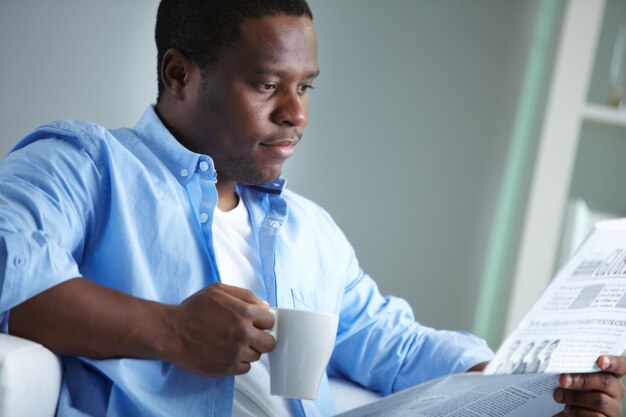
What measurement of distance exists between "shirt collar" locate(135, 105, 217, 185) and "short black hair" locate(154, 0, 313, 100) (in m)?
0.14

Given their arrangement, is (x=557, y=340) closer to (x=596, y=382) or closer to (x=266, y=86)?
(x=596, y=382)

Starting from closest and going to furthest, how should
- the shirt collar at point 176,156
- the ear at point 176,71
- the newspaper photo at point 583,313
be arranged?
1. the newspaper photo at point 583,313
2. the shirt collar at point 176,156
3. the ear at point 176,71

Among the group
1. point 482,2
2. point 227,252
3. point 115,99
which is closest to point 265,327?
point 227,252

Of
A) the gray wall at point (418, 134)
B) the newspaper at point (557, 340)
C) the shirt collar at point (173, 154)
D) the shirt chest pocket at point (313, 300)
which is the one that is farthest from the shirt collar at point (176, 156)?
the gray wall at point (418, 134)

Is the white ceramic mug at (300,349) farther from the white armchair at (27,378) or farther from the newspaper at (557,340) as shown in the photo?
the white armchair at (27,378)

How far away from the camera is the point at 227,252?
128 cm

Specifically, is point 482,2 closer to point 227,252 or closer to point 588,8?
point 588,8

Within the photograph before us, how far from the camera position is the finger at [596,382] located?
1.05 meters

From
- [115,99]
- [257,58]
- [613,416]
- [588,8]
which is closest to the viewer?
[613,416]

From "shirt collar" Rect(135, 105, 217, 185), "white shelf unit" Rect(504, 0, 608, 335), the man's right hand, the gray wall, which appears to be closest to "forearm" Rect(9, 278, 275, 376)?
the man's right hand

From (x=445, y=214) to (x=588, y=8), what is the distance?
69cm

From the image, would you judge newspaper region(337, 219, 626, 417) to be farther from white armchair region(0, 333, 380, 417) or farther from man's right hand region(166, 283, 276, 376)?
white armchair region(0, 333, 380, 417)

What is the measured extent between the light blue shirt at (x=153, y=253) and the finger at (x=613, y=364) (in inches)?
12.0

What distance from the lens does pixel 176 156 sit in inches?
49.6
